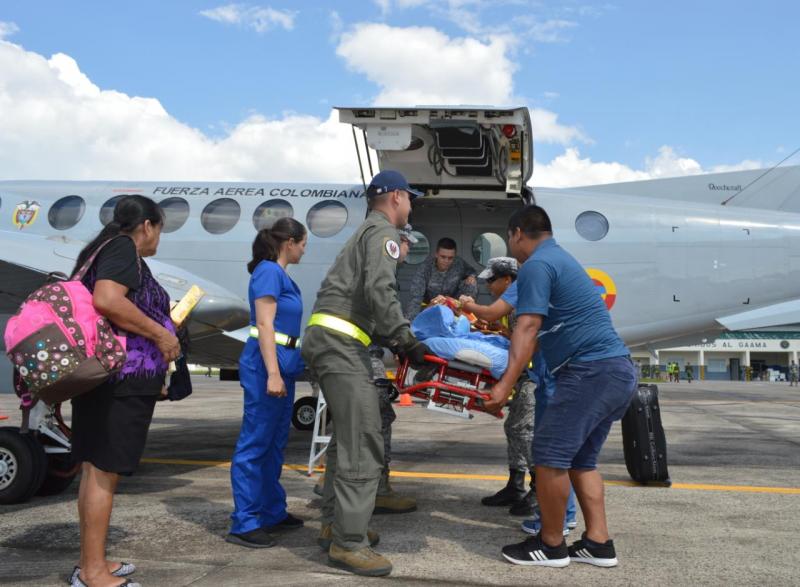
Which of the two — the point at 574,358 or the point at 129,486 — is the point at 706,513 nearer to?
the point at 574,358

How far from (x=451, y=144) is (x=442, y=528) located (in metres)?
5.38

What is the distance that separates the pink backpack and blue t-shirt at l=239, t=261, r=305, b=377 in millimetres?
1215

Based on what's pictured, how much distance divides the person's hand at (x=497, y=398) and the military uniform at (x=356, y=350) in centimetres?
56

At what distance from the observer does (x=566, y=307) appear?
13.2 feet

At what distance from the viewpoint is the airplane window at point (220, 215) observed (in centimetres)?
950

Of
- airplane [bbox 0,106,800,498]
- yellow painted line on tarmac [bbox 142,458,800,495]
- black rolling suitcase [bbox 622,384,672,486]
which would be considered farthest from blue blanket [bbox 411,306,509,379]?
airplane [bbox 0,106,800,498]

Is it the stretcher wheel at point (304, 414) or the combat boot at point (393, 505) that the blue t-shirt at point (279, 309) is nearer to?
the combat boot at point (393, 505)

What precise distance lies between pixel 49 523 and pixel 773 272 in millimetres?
8980

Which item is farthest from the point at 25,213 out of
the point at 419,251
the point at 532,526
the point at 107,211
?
the point at 532,526

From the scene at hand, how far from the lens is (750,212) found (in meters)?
9.55

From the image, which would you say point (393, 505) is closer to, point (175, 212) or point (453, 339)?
point (453, 339)

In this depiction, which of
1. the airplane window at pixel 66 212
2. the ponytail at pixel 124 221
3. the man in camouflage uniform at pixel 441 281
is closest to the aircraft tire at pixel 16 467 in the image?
the ponytail at pixel 124 221

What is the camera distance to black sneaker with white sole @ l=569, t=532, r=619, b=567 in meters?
3.90

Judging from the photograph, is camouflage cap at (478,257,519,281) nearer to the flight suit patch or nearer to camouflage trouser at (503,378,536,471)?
camouflage trouser at (503,378,536,471)
